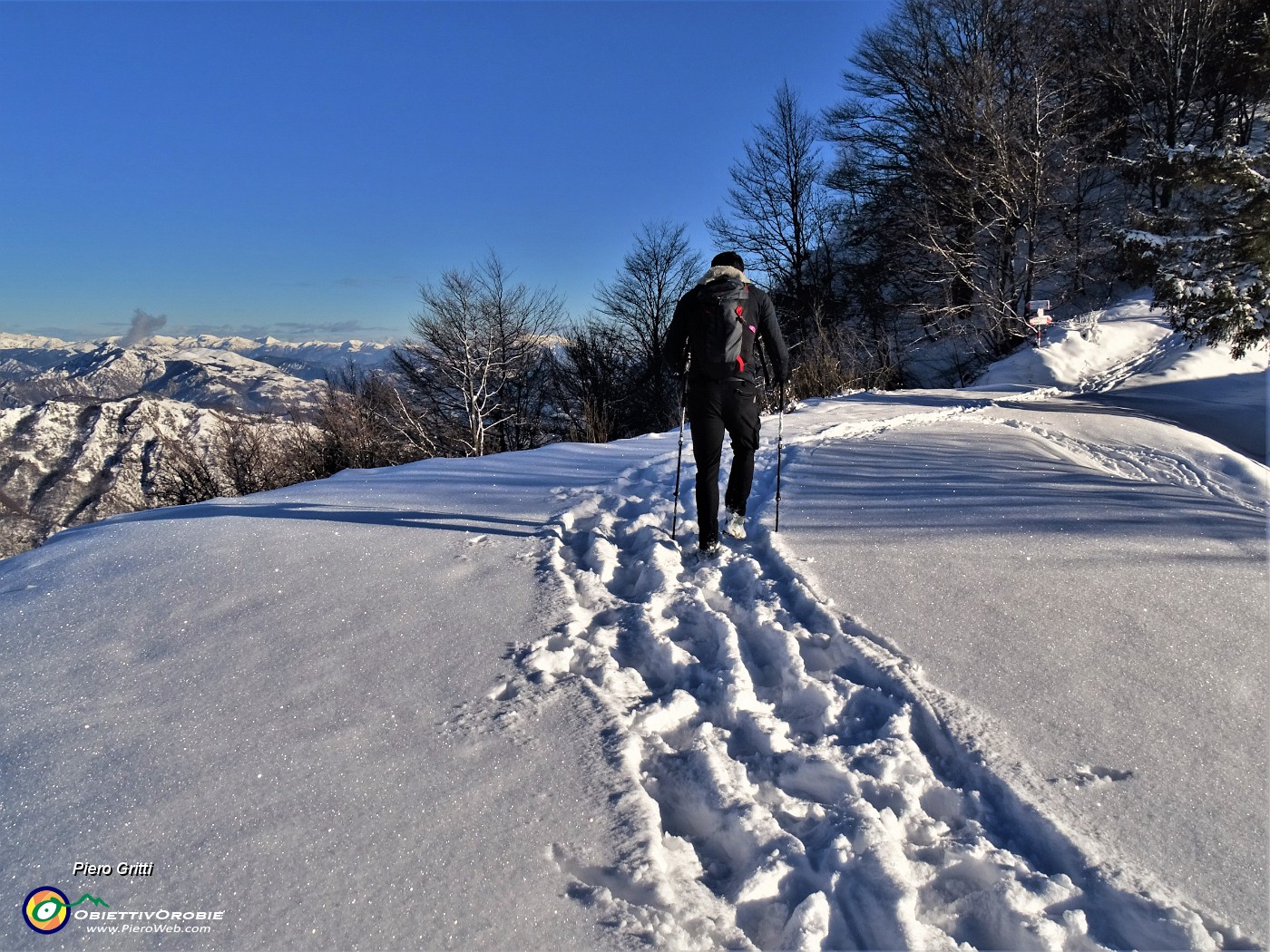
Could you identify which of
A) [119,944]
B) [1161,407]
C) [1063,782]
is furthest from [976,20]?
[119,944]

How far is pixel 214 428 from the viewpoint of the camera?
38.3 ft

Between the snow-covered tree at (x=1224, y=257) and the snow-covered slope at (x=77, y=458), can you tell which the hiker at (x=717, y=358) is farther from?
the snow-covered tree at (x=1224, y=257)

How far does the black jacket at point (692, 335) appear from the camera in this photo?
418 centimetres

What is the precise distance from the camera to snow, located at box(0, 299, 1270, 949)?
1.77 metres

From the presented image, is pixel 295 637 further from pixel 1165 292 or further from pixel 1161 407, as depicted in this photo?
pixel 1165 292

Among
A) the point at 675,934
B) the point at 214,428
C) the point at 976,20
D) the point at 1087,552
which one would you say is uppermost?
the point at 976,20

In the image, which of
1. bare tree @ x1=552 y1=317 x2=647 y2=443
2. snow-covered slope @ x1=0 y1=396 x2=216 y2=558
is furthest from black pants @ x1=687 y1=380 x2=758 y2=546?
bare tree @ x1=552 y1=317 x2=647 y2=443

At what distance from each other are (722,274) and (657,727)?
2805 mm

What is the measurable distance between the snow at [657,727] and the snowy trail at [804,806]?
0.01 metres

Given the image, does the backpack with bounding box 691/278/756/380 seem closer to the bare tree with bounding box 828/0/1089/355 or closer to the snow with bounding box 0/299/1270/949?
the snow with bounding box 0/299/1270/949

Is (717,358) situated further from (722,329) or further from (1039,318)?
(1039,318)

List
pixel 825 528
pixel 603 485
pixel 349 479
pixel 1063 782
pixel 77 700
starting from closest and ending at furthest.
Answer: pixel 1063 782 < pixel 77 700 < pixel 825 528 < pixel 603 485 < pixel 349 479

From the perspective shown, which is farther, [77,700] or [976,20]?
[976,20]

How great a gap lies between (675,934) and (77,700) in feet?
8.20
